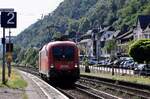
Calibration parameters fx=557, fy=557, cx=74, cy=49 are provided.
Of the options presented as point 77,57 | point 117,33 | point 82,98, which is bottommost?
point 82,98

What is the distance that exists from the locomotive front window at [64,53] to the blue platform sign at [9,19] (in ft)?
21.6

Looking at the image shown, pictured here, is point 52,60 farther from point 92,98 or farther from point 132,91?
point 92,98

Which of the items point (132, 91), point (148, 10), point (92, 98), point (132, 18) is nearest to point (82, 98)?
point (92, 98)

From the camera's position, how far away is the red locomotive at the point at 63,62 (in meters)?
38.0

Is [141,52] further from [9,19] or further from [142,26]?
[142,26]

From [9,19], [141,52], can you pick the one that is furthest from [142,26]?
[9,19]

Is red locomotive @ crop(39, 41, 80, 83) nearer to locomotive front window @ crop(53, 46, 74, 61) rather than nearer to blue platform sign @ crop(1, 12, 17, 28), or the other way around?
locomotive front window @ crop(53, 46, 74, 61)

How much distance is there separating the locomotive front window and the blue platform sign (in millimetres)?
6597

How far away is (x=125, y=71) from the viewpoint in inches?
2333

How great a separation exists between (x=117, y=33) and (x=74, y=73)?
112 metres

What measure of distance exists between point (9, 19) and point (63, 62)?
6866mm

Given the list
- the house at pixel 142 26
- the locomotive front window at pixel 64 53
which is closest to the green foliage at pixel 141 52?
the locomotive front window at pixel 64 53

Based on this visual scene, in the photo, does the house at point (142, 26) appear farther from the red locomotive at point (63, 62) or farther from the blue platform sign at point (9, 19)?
the blue platform sign at point (9, 19)

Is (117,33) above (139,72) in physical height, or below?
above
